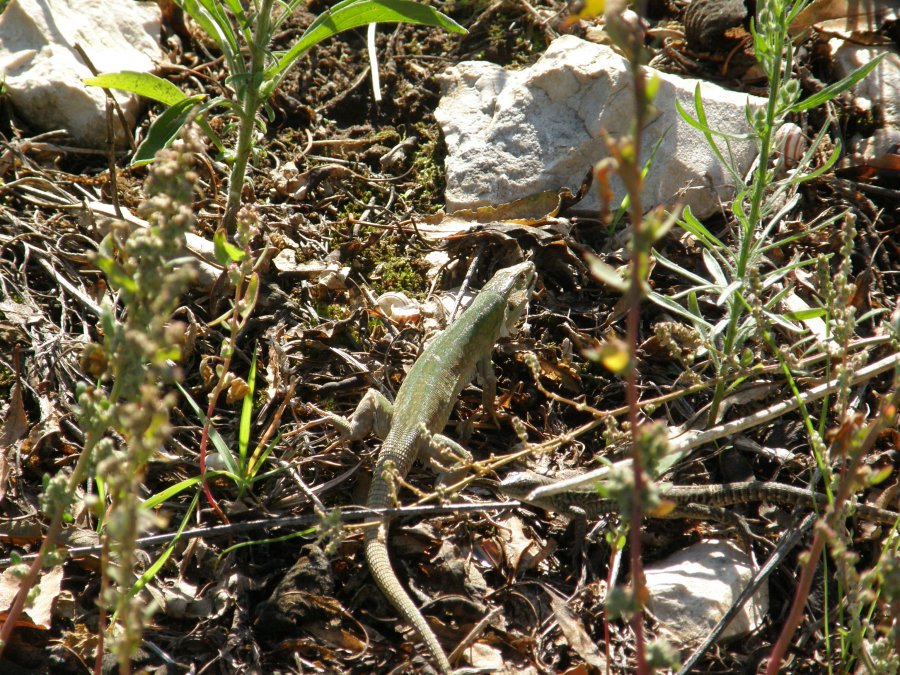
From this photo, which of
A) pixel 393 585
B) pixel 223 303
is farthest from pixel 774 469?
pixel 223 303

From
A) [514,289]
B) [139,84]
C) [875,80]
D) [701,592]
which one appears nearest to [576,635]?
[701,592]

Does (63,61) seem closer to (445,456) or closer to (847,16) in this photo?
(445,456)

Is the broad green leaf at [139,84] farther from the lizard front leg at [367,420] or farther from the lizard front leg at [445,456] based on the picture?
the lizard front leg at [445,456]

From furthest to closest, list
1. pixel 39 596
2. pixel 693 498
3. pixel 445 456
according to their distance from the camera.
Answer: pixel 445 456, pixel 693 498, pixel 39 596

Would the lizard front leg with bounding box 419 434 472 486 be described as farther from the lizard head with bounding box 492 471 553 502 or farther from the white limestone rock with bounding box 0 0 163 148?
the white limestone rock with bounding box 0 0 163 148

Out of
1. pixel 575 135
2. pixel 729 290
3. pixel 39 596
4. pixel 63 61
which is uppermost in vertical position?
pixel 63 61

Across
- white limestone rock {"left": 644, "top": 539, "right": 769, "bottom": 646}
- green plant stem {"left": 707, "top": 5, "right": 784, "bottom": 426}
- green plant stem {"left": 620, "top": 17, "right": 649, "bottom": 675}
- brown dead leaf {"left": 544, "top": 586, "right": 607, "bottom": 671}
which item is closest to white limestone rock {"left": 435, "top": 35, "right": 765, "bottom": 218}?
green plant stem {"left": 707, "top": 5, "right": 784, "bottom": 426}
